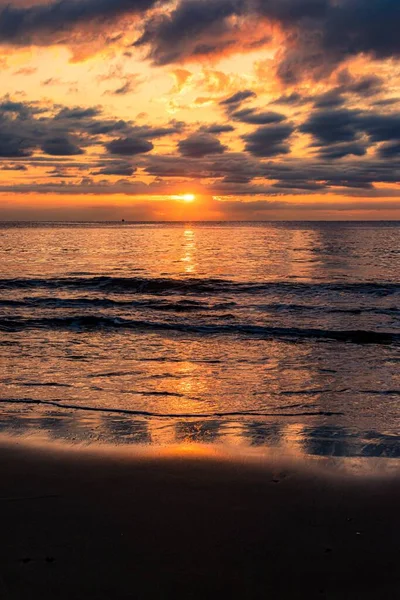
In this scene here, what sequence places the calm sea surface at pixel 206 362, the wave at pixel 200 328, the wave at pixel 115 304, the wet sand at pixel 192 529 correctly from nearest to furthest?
the wet sand at pixel 192 529 < the calm sea surface at pixel 206 362 < the wave at pixel 200 328 < the wave at pixel 115 304

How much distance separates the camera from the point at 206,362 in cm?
1311

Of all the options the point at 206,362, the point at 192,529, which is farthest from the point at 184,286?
the point at 192,529

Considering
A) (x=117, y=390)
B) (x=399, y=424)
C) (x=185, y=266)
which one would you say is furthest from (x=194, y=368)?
(x=185, y=266)

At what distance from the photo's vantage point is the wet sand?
165 inches

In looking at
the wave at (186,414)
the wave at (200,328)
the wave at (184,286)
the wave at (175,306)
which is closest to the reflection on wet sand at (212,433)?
the wave at (186,414)

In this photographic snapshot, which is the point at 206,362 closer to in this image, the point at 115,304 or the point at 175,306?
the point at 175,306

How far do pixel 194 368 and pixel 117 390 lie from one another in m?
2.58

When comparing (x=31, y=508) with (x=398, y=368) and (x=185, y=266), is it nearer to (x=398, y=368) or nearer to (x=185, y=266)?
(x=398, y=368)

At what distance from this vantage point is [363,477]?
6.16m

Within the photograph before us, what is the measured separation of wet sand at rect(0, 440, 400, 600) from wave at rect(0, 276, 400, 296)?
69.3ft

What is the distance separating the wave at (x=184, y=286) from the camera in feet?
90.9

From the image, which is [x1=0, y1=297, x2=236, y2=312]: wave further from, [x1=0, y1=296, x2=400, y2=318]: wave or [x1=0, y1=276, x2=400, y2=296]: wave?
[x1=0, y1=276, x2=400, y2=296]: wave

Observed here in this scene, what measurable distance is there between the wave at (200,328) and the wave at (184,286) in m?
8.39

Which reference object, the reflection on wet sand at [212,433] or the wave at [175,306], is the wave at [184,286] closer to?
the wave at [175,306]
